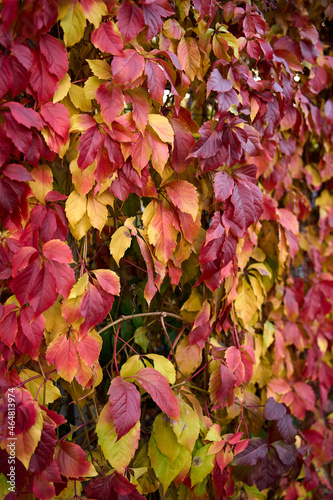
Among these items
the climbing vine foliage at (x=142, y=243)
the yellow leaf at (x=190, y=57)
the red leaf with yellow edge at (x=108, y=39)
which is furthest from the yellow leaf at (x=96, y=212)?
the yellow leaf at (x=190, y=57)

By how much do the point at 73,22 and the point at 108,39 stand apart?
0.08 metres

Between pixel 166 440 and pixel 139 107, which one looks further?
pixel 166 440

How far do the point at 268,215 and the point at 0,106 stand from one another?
2.87ft

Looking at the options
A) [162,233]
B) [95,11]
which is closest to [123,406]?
[162,233]

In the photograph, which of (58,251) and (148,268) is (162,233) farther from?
(58,251)

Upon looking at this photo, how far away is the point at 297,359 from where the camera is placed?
166 centimetres

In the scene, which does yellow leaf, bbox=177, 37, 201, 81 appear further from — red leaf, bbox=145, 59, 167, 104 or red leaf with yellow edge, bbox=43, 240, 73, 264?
red leaf with yellow edge, bbox=43, 240, 73, 264

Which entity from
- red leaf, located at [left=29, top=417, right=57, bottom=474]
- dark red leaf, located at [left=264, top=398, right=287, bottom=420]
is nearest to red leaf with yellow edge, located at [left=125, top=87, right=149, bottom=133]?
red leaf, located at [left=29, top=417, right=57, bottom=474]

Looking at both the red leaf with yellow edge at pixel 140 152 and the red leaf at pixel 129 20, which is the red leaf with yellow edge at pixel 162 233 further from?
the red leaf at pixel 129 20

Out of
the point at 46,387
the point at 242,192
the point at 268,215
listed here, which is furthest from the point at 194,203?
the point at 46,387

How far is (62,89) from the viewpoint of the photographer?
2.90 feet

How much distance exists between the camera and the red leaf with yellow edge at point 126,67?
869 mm

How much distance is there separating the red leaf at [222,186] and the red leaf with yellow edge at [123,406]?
506 millimetres

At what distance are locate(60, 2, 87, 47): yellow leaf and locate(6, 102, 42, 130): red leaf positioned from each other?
0.17 m
